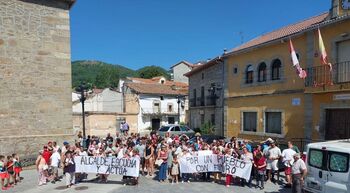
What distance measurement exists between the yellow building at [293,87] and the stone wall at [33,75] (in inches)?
468

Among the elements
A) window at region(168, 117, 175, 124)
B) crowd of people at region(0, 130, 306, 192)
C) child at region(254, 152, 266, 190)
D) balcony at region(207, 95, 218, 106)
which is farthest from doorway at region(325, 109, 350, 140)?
window at region(168, 117, 175, 124)

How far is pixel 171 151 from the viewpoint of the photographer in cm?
1232

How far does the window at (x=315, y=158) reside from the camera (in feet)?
28.7

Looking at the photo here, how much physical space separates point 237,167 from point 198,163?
1.61 m

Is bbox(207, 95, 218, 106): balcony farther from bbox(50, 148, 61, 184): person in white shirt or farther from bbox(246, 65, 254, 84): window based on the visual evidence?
bbox(50, 148, 61, 184): person in white shirt

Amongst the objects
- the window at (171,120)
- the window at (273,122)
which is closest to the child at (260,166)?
the window at (273,122)

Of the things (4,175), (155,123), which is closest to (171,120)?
(155,123)

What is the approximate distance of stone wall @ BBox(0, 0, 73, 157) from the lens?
1520cm

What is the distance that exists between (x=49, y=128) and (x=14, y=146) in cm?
201

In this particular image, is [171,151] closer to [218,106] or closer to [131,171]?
[131,171]

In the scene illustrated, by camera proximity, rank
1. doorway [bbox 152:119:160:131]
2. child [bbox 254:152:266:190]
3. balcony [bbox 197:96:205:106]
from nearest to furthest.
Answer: child [bbox 254:152:266:190], balcony [bbox 197:96:205:106], doorway [bbox 152:119:160:131]

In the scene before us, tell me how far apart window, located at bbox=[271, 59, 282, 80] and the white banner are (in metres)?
11.5

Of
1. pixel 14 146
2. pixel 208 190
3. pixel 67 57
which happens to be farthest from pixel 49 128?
pixel 208 190

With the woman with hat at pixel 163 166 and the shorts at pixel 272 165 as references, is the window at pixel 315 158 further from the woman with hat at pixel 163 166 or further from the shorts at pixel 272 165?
the woman with hat at pixel 163 166
